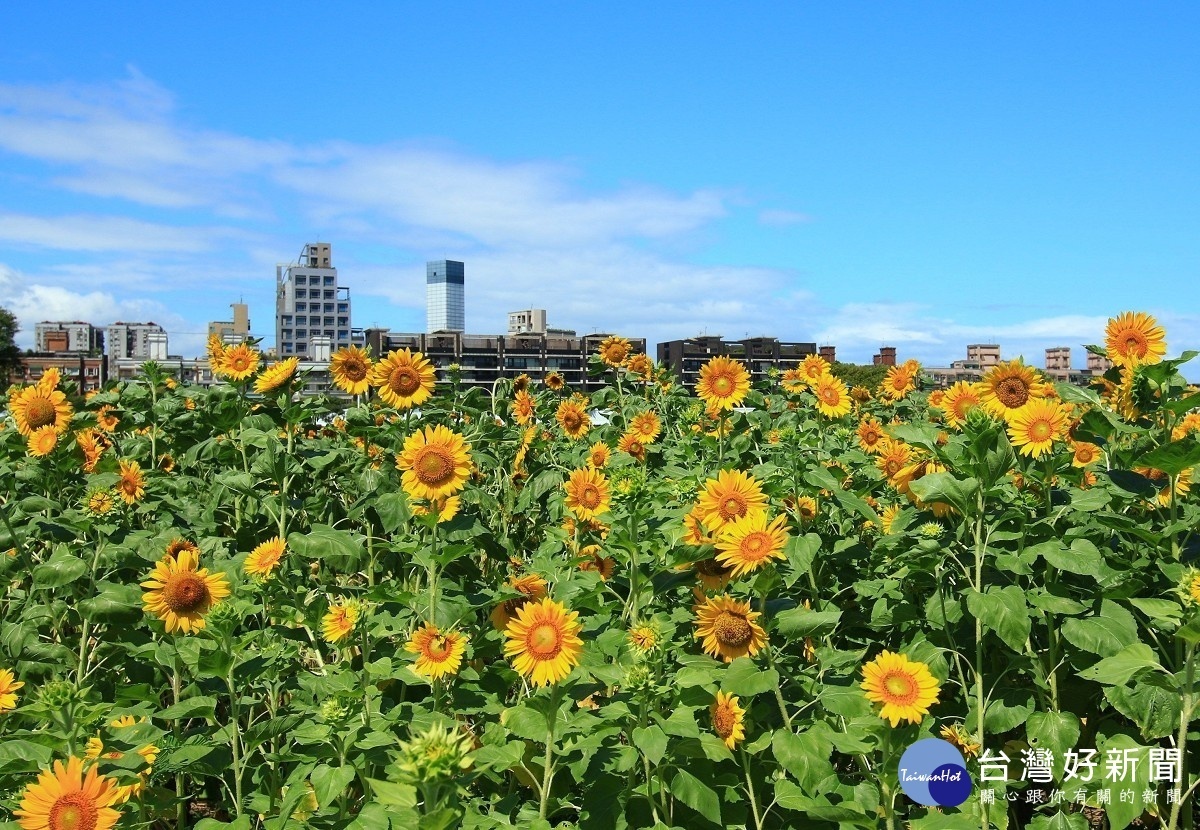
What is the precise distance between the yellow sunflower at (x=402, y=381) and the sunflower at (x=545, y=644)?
1.81 meters

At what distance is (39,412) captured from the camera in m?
4.81

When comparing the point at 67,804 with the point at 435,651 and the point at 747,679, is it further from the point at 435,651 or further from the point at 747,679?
the point at 747,679

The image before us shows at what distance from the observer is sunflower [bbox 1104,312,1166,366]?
3.77 m

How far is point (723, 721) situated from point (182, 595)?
193 centimetres

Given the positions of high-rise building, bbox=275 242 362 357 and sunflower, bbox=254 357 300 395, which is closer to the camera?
sunflower, bbox=254 357 300 395

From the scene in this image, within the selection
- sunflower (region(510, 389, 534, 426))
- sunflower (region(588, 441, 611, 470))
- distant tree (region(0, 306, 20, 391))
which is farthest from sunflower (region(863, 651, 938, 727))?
distant tree (region(0, 306, 20, 391))

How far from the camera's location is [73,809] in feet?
7.65

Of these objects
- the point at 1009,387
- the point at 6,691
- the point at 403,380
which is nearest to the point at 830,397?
the point at 1009,387

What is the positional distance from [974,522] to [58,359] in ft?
348

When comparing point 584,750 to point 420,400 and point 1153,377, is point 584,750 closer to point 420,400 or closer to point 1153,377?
point 420,400

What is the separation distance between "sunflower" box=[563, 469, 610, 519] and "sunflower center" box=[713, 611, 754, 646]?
44.1 inches

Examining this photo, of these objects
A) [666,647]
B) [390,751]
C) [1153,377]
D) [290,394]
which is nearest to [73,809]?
[390,751]

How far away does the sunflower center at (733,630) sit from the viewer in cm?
280

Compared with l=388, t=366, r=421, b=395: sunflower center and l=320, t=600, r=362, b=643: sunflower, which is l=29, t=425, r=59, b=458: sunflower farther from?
l=320, t=600, r=362, b=643: sunflower
